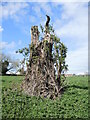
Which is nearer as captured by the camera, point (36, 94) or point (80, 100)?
point (80, 100)

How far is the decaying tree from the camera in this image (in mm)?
7799

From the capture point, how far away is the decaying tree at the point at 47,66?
7799 mm

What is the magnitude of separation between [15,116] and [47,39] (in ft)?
10.7

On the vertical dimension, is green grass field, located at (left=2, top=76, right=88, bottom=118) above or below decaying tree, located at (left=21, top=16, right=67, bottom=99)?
below

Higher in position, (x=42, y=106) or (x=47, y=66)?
(x=47, y=66)

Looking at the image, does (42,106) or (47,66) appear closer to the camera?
(42,106)

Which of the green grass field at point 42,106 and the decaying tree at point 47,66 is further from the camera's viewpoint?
the decaying tree at point 47,66

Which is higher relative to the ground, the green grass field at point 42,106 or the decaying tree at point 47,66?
the decaying tree at point 47,66

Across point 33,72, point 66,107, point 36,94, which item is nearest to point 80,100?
point 66,107

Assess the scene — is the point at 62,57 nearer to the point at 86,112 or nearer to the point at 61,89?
the point at 61,89

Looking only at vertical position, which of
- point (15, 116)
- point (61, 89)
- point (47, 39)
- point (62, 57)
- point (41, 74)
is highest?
point (47, 39)

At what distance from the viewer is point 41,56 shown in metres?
8.09

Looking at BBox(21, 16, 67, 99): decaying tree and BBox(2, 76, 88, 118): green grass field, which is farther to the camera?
BBox(21, 16, 67, 99): decaying tree

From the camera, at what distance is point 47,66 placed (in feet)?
26.0
